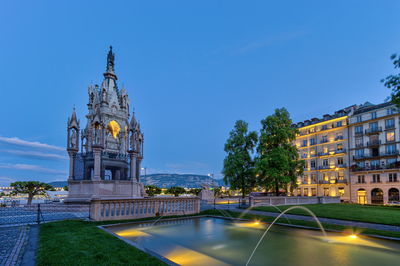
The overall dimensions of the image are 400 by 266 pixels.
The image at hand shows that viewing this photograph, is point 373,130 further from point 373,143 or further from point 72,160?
point 72,160

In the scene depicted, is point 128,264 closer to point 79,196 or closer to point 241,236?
point 241,236

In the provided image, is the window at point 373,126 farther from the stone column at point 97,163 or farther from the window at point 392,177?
the stone column at point 97,163

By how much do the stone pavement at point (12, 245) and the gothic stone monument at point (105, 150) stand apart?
12.0 meters

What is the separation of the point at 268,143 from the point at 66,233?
3735 centimetres

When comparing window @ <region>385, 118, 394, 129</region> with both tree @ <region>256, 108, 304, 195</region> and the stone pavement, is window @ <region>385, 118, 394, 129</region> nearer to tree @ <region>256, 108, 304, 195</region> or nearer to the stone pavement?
tree @ <region>256, 108, 304, 195</region>

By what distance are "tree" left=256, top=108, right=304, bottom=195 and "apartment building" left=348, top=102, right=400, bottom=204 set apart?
26461 mm

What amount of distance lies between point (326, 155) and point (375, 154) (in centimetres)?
1220

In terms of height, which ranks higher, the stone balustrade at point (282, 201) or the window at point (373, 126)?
the window at point (373, 126)

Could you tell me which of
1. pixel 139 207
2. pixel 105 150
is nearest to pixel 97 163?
pixel 105 150

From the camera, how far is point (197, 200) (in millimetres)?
23891

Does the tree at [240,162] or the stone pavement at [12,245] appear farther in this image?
the tree at [240,162]

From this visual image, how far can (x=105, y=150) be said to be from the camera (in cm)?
3531

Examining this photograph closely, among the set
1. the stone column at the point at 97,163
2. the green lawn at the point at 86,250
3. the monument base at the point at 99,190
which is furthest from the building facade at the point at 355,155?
the green lawn at the point at 86,250

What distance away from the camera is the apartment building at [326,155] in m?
64.5
